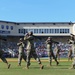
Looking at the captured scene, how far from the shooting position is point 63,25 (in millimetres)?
90875

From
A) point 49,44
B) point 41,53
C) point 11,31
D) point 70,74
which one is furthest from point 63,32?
point 70,74

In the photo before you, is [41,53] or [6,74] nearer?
[6,74]

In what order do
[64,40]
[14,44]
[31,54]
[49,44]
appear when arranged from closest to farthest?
[31,54]
[49,44]
[14,44]
[64,40]

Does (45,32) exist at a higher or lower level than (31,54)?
higher

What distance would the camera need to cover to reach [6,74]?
1487cm

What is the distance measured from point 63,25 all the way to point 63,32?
2015 mm

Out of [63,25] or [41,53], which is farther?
[63,25]

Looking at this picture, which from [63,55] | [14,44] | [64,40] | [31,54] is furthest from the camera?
[64,40]

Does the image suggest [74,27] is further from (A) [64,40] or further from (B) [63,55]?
(B) [63,55]

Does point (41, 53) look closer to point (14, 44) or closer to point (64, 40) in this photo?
point (14, 44)

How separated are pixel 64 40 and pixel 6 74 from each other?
70363 mm

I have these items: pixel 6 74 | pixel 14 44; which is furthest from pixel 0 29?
pixel 6 74

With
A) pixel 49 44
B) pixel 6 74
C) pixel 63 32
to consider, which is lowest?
pixel 6 74

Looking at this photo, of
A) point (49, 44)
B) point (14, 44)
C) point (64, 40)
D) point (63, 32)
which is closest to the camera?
point (49, 44)
